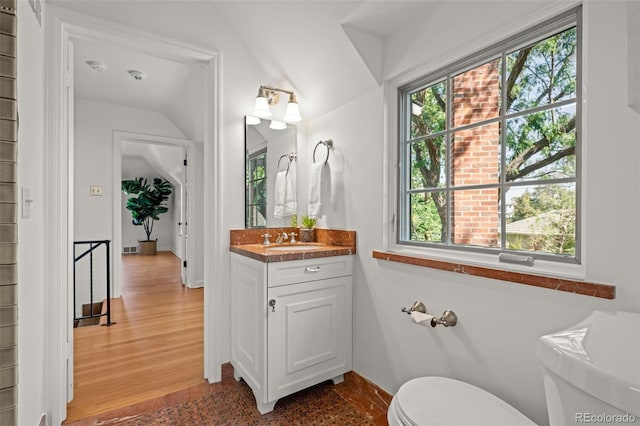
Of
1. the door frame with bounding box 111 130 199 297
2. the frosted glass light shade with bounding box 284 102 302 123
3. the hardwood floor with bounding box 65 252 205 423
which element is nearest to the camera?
the hardwood floor with bounding box 65 252 205 423

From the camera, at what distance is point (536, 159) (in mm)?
1342

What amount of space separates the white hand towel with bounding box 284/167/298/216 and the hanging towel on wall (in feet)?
0.70

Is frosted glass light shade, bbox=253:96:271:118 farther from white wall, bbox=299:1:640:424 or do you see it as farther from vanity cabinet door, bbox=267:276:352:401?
vanity cabinet door, bbox=267:276:352:401

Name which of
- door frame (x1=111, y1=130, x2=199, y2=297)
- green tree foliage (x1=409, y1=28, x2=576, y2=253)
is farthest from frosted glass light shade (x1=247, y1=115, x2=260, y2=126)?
door frame (x1=111, y1=130, x2=199, y2=297)

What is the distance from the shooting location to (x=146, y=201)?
27.6 feet

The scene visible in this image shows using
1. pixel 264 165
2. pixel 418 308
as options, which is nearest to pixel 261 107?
pixel 264 165

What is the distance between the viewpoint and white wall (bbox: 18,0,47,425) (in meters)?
1.23

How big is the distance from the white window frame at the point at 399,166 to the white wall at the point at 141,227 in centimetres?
791

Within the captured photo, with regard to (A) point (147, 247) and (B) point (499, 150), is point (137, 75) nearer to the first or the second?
(B) point (499, 150)

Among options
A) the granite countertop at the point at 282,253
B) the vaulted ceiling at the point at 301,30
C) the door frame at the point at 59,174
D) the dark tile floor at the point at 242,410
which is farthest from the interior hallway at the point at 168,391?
the vaulted ceiling at the point at 301,30

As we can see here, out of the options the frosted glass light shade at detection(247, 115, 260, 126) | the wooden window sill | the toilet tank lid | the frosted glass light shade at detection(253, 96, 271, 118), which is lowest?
the toilet tank lid

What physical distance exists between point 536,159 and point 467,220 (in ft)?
1.32

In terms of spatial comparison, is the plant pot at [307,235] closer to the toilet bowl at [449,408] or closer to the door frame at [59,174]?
the toilet bowl at [449,408]

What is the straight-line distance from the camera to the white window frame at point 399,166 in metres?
1.19
